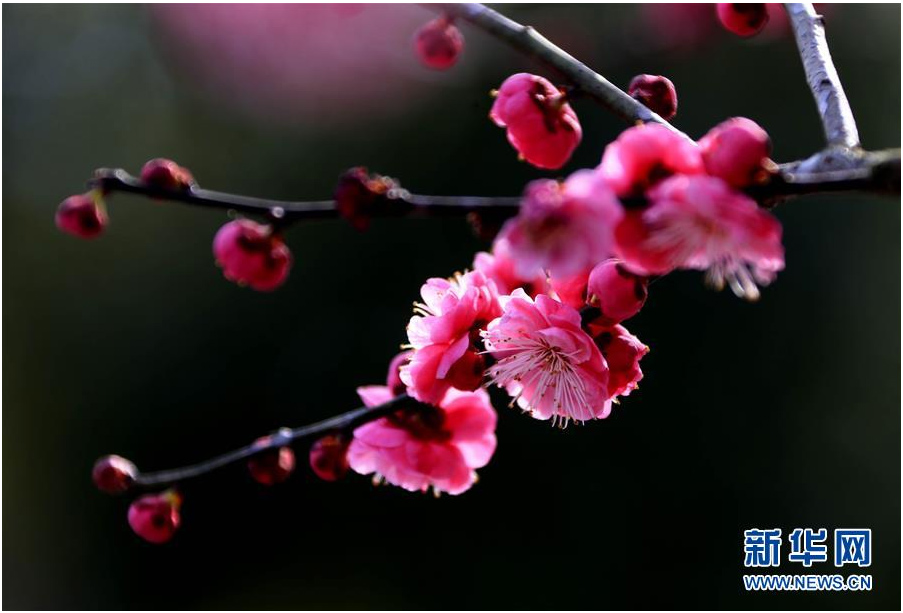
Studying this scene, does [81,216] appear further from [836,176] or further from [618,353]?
[836,176]

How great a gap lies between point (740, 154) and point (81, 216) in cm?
55

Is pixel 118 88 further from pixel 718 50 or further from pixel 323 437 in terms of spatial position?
pixel 323 437

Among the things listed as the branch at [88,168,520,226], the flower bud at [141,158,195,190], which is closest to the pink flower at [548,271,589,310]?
the branch at [88,168,520,226]

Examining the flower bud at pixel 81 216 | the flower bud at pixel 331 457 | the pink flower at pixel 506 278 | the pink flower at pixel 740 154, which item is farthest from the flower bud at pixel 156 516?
the pink flower at pixel 740 154

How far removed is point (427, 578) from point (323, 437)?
241 centimetres

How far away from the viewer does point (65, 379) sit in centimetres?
345

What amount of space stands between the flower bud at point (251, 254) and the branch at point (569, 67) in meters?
0.26

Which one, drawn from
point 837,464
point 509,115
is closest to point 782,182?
point 509,115

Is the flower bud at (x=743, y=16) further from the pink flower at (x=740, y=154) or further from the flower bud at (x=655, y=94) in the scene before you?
the pink flower at (x=740, y=154)

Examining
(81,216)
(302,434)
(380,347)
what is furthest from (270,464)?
(380,347)

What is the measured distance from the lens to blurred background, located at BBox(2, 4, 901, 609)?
2820 mm

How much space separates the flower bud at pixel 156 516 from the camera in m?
0.85

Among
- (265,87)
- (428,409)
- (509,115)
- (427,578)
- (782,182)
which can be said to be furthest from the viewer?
(265,87)

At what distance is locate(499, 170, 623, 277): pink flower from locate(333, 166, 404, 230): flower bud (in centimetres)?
10
